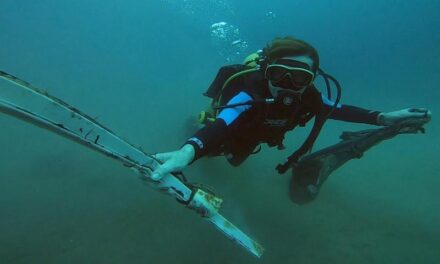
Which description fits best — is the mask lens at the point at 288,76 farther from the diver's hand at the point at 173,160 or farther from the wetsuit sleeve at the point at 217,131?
the diver's hand at the point at 173,160

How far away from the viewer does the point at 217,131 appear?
2.53 metres

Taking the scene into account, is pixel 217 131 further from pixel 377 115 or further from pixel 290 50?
pixel 377 115

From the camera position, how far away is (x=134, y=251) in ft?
11.6

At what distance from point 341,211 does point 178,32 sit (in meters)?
14.7

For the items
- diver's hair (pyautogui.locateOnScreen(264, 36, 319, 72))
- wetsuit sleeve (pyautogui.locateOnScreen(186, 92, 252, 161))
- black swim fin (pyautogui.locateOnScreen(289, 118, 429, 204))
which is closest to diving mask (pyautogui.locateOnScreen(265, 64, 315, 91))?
diver's hair (pyautogui.locateOnScreen(264, 36, 319, 72))

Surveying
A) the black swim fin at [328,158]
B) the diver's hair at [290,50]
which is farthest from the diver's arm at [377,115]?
the diver's hair at [290,50]

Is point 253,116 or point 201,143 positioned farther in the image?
point 253,116

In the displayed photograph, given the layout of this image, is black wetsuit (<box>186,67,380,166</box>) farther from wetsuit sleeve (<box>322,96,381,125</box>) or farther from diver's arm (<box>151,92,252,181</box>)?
wetsuit sleeve (<box>322,96,381,125</box>)

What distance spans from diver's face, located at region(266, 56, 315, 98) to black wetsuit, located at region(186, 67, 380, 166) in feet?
0.47

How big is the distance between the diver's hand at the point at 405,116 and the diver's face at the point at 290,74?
1281 mm

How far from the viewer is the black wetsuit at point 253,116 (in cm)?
271

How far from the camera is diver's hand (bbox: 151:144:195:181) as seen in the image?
197 cm

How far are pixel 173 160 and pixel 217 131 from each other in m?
0.54

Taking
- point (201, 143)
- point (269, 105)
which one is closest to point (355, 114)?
point (269, 105)
